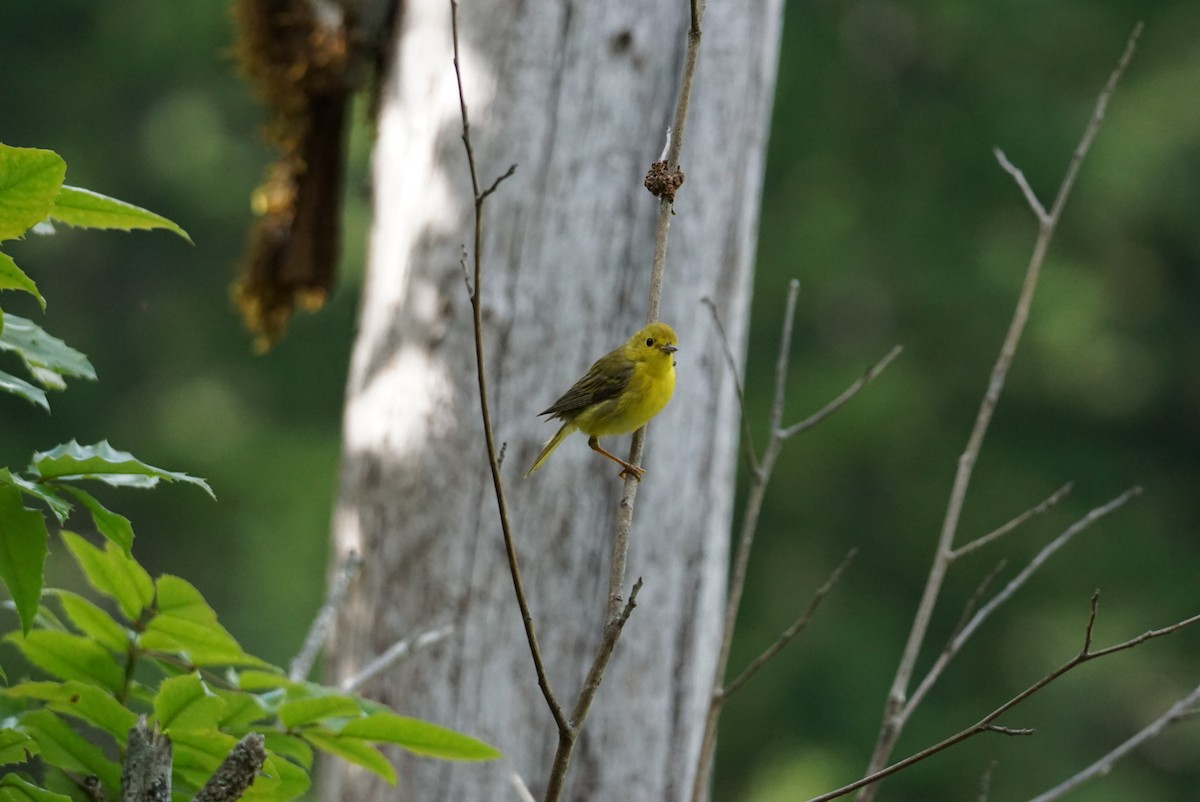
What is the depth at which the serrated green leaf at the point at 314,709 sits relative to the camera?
1.18 metres

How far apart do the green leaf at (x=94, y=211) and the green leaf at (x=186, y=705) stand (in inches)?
14.1

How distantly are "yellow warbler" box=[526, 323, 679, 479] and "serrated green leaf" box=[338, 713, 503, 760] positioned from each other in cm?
76

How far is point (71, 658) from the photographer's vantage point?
1210 mm

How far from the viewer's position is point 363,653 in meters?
2.46

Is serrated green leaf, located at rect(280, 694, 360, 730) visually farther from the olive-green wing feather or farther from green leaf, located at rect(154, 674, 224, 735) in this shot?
the olive-green wing feather

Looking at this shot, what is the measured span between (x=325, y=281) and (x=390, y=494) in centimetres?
96

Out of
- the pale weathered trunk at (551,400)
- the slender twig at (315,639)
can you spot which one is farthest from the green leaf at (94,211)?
the pale weathered trunk at (551,400)

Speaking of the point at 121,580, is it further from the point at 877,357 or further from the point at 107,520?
the point at 877,357

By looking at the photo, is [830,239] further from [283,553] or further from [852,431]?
[283,553]

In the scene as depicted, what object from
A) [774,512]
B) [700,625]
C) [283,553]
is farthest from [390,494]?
[774,512]

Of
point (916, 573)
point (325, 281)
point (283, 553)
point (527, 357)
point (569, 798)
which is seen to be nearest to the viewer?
point (569, 798)

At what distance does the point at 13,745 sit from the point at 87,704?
95mm

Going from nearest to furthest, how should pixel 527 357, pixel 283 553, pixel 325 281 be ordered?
pixel 527 357, pixel 325 281, pixel 283 553

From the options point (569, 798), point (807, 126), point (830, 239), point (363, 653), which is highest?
point (807, 126)
